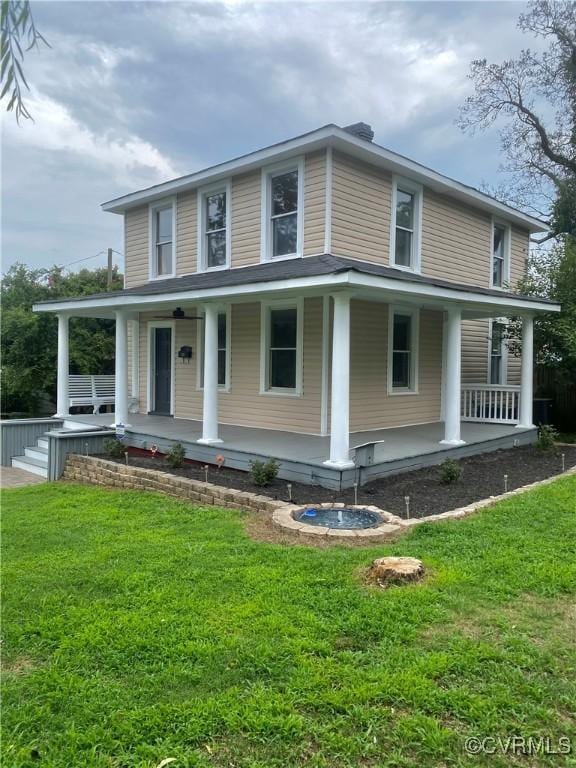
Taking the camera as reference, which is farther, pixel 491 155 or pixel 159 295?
pixel 491 155

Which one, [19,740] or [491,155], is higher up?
[491,155]

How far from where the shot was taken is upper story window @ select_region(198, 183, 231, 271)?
10812mm

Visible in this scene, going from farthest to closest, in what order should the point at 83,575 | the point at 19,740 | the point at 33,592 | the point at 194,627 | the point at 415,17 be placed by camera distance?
the point at 415,17
the point at 83,575
the point at 33,592
the point at 194,627
the point at 19,740

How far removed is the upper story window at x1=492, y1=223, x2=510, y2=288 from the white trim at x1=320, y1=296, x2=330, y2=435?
6.09 m

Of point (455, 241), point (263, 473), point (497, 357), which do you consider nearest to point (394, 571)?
point (263, 473)

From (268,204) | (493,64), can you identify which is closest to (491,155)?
(493,64)

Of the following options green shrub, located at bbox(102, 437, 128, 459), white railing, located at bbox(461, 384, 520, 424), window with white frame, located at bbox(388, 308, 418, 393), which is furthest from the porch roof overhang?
green shrub, located at bbox(102, 437, 128, 459)

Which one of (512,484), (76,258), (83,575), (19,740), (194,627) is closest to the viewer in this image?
(19,740)

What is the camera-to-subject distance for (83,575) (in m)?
4.08

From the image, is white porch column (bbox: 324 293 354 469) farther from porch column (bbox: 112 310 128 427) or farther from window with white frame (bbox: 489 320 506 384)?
window with white frame (bbox: 489 320 506 384)

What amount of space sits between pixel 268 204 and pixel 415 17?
17.0ft

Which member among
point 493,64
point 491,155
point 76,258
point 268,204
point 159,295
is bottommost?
point 159,295

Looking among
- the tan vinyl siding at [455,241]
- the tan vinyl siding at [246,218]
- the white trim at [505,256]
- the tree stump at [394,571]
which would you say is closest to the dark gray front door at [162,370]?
the tan vinyl siding at [246,218]

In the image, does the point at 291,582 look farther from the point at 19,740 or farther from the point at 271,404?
the point at 271,404
